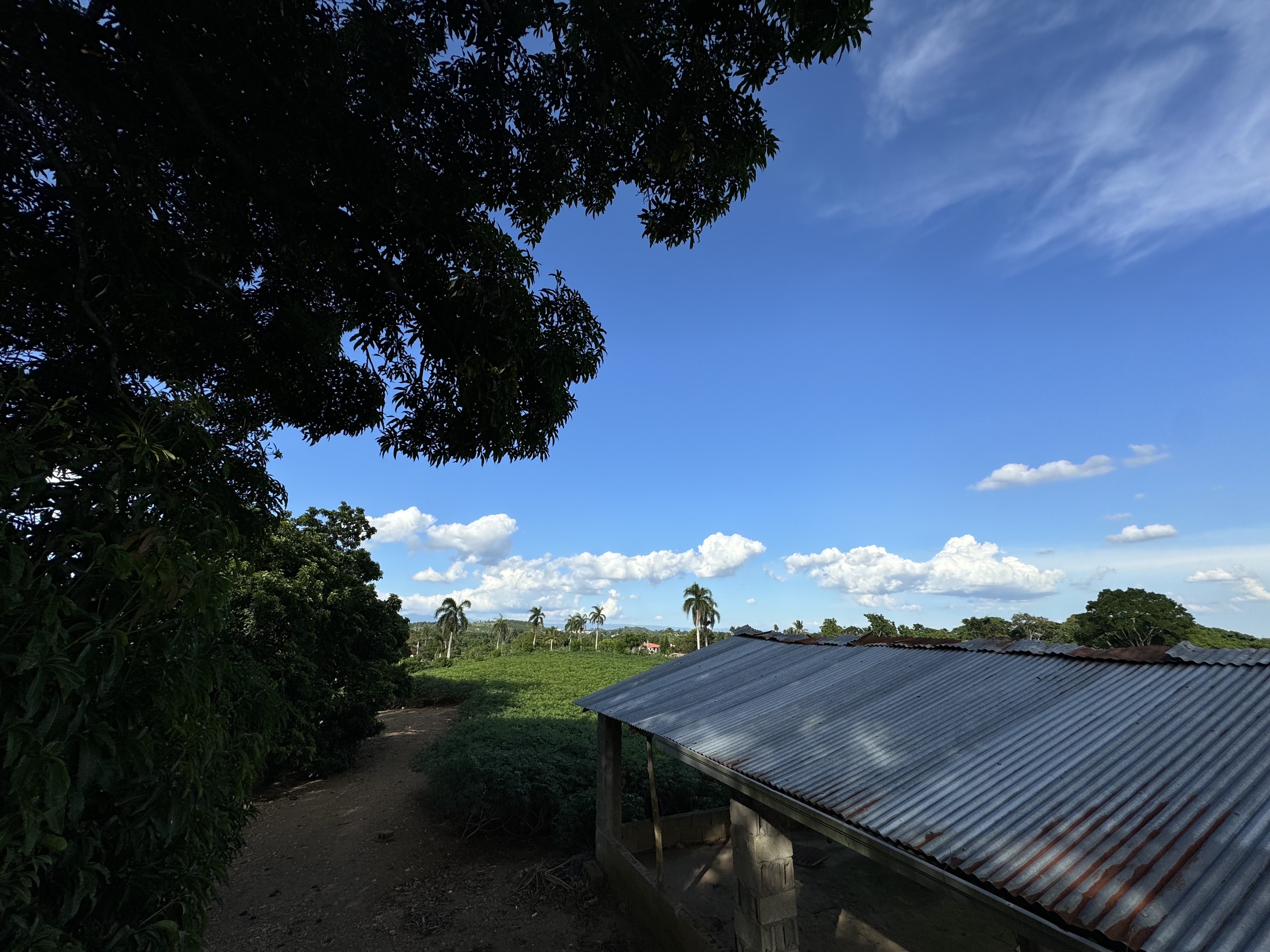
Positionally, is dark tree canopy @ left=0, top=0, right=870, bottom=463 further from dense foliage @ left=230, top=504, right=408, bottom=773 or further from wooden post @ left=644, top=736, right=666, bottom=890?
dense foliage @ left=230, top=504, right=408, bottom=773

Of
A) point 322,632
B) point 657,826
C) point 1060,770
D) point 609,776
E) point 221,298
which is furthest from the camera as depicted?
point 322,632

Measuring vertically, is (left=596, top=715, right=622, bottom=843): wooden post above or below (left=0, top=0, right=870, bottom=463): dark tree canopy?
below

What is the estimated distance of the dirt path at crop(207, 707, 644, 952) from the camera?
8.41 metres

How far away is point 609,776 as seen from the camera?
9758mm

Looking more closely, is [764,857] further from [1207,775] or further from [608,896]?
[608,896]

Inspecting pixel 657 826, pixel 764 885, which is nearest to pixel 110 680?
pixel 764 885

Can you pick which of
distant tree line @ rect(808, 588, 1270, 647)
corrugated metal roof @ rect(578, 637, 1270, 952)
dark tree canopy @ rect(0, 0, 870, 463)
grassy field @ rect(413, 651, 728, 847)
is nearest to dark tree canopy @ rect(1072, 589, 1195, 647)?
distant tree line @ rect(808, 588, 1270, 647)

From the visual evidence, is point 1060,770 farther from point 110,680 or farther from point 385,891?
point 385,891

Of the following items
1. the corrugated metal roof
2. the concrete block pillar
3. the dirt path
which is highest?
the corrugated metal roof

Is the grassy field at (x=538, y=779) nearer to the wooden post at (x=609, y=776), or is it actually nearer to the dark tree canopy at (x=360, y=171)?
the wooden post at (x=609, y=776)

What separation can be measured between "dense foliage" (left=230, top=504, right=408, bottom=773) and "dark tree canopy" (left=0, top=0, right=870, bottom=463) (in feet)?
30.9

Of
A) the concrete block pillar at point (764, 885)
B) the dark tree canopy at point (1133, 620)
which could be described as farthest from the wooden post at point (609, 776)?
the dark tree canopy at point (1133, 620)

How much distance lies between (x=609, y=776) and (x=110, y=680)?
28.2 feet

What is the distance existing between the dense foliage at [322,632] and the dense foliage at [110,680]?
→ 1066 cm
